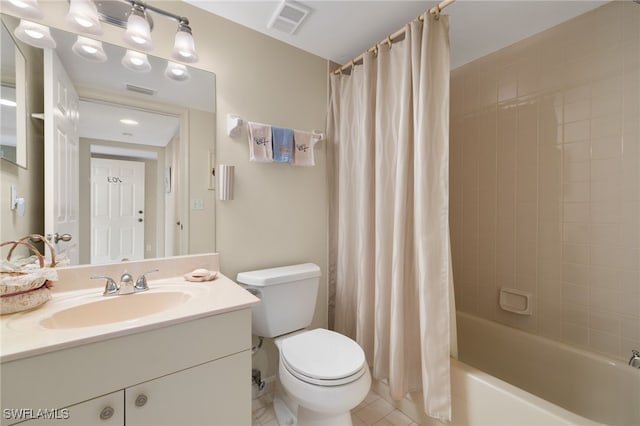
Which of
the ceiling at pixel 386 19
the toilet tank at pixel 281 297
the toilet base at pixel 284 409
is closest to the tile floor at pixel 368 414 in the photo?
the toilet base at pixel 284 409

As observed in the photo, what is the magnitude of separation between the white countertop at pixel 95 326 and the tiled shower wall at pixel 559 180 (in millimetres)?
1766

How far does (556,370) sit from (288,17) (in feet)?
8.25

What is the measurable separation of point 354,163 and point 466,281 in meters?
1.29

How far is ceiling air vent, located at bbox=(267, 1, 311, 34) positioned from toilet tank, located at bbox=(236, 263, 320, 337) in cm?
145

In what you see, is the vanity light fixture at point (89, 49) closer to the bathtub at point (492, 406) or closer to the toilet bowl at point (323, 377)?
the toilet bowl at point (323, 377)

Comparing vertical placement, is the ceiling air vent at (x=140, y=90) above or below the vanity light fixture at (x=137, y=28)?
below

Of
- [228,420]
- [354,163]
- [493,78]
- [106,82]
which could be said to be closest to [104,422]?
[228,420]

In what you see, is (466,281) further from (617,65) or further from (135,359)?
(135,359)

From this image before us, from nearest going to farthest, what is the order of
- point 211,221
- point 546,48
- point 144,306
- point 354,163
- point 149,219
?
point 144,306 < point 149,219 < point 211,221 < point 546,48 < point 354,163

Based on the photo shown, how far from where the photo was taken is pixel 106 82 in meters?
1.21

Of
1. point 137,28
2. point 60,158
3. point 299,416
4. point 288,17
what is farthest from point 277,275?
point 288,17

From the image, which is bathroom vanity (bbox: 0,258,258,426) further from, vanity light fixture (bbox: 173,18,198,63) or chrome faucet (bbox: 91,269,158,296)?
vanity light fixture (bbox: 173,18,198,63)

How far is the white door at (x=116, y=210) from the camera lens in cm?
121

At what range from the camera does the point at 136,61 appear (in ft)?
4.15
